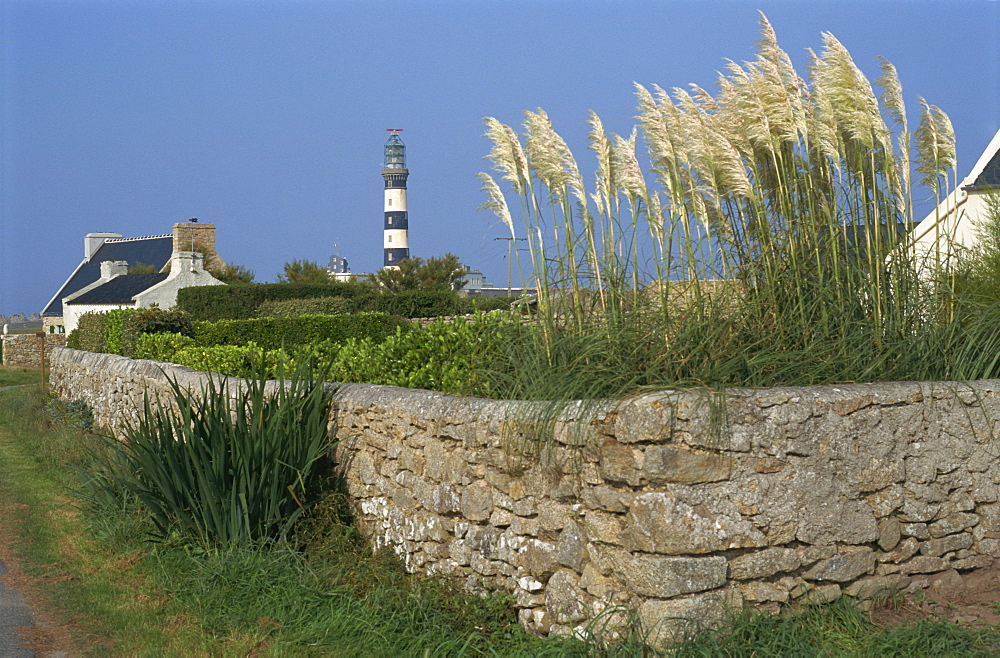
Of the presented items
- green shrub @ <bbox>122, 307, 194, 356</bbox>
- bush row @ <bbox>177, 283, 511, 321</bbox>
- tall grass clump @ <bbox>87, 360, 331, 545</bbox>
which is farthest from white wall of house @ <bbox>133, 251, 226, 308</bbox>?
tall grass clump @ <bbox>87, 360, 331, 545</bbox>

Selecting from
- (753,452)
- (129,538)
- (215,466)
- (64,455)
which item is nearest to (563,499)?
(753,452)

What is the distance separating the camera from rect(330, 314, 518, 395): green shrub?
19.3ft

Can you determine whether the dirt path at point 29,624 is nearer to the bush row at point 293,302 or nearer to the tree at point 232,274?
the bush row at point 293,302

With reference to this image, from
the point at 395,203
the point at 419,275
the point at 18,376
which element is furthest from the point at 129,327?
the point at 395,203

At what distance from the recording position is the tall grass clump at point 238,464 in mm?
5938

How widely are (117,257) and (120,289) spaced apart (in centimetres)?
1487

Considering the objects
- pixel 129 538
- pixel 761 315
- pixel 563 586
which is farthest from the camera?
pixel 129 538

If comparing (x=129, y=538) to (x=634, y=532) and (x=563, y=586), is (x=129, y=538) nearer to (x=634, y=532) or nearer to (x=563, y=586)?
(x=563, y=586)

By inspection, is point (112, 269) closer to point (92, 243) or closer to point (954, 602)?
point (92, 243)

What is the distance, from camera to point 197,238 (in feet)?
124

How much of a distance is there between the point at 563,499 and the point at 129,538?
3971 mm

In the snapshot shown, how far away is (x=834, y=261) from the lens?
516cm

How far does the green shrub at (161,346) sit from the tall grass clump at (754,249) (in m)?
7.67

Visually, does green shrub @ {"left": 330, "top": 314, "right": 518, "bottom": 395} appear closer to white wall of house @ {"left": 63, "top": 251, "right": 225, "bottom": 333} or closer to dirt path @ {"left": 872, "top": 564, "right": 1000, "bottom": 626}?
dirt path @ {"left": 872, "top": 564, "right": 1000, "bottom": 626}
